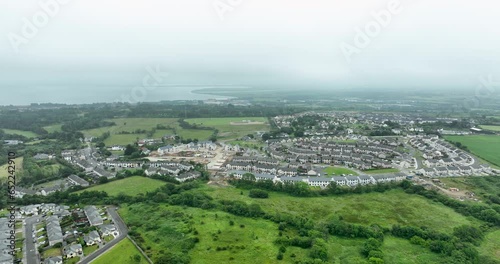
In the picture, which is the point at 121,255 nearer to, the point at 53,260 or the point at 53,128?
the point at 53,260

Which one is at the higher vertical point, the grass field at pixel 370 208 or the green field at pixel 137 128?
the green field at pixel 137 128

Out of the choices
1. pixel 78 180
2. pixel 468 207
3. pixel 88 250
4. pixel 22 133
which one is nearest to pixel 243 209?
pixel 88 250

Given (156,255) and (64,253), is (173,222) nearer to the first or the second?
(156,255)

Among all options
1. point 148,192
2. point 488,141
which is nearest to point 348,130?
point 488,141

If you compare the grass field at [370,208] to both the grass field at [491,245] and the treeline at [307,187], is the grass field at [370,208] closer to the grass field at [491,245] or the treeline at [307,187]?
the treeline at [307,187]

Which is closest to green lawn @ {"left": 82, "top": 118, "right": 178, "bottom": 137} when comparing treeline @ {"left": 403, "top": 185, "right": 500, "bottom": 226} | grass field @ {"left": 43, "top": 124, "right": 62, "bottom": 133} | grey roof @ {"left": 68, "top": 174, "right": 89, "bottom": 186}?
grass field @ {"left": 43, "top": 124, "right": 62, "bottom": 133}

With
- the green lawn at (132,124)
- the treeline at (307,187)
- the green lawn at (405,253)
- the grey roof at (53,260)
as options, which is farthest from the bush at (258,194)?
the green lawn at (132,124)
